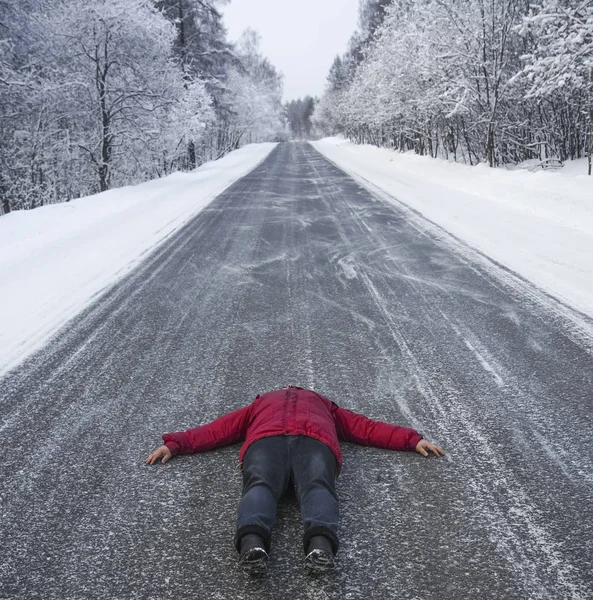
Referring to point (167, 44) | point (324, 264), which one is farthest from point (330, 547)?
Result: point (167, 44)

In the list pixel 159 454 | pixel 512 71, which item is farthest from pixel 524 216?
pixel 512 71

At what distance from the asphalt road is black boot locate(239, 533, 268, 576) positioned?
0.08 metres

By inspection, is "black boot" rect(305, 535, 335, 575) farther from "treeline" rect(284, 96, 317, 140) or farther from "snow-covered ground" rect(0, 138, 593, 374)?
"treeline" rect(284, 96, 317, 140)

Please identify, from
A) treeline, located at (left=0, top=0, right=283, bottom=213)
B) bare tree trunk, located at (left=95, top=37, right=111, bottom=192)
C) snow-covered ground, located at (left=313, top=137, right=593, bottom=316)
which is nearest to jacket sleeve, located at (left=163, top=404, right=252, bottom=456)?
snow-covered ground, located at (left=313, top=137, right=593, bottom=316)

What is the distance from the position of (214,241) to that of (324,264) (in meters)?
2.39

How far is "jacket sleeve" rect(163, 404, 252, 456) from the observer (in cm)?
294

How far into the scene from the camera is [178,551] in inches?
89.0

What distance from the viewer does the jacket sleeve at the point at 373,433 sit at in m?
2.91

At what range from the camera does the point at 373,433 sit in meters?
2.97

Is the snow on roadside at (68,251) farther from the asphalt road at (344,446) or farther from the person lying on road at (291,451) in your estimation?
the person lying on road at (291,451)

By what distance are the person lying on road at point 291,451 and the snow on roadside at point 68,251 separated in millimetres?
2306

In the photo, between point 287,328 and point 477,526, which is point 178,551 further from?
point 287,328

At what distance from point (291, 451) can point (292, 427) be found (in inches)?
5.8

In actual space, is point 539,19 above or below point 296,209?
above
